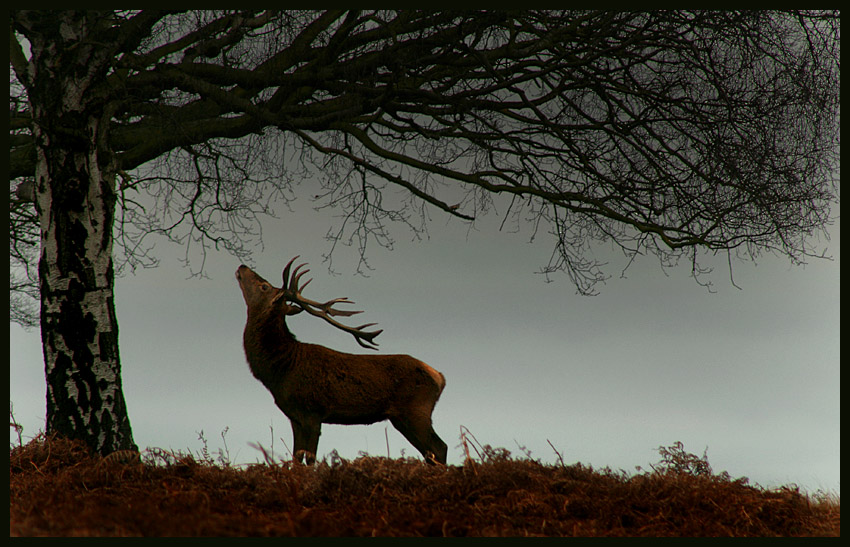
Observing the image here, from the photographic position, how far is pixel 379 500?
5676mm

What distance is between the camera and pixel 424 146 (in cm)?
927

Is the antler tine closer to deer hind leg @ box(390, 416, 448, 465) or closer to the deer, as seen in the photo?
the deer

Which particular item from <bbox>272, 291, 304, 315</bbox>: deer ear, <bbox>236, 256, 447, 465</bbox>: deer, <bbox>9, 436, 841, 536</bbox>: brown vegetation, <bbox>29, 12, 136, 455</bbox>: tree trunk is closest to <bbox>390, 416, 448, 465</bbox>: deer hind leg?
<bbox>236, 256, 447, 465</bbox>: deer

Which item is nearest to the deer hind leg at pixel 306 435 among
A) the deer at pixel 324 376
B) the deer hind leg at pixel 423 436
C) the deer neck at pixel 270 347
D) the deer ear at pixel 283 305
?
the deer at pixel 324 376

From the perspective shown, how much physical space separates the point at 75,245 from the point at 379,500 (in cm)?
406

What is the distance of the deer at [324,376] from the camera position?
25.9 ft

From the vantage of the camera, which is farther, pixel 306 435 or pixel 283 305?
pixel 283 305

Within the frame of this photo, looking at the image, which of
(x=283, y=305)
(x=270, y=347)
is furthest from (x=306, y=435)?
(x=283, y=305)

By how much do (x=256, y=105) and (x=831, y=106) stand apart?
20.8ft

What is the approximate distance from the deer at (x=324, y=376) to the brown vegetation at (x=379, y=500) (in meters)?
1.25

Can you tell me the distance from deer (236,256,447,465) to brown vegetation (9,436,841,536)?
125 cm

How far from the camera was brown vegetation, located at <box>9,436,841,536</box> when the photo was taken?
4777 millimetres

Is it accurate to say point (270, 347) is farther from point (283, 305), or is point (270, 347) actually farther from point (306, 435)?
point (306, 435)

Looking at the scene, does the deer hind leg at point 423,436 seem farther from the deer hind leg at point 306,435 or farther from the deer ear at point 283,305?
the deer ear at point 283,305
